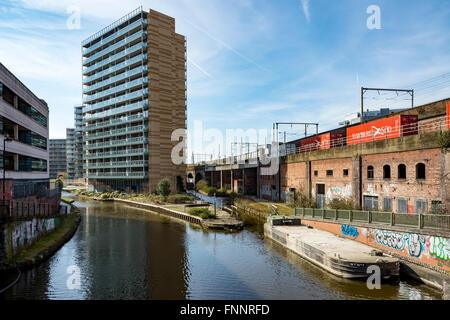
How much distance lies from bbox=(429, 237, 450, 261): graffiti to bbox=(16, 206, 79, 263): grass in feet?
86.2

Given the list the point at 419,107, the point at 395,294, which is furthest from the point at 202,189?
the point at 395,294

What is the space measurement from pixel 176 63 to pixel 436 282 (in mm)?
72924

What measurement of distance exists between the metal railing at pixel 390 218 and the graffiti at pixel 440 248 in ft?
2.69

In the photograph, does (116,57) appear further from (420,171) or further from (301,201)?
(420,171)

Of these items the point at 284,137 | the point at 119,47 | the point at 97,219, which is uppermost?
the point at 119,47

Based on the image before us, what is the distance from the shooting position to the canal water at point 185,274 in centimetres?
1648

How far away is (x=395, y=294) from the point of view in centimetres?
1595

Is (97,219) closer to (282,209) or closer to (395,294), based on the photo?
(282,209)

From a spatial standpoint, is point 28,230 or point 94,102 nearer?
point 28,230

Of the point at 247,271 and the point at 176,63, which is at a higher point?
the point at 176,63

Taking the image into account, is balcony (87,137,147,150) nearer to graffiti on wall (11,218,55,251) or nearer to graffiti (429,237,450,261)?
graffiti on wall (11,218,55,251)

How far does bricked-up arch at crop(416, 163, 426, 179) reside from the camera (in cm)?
2352

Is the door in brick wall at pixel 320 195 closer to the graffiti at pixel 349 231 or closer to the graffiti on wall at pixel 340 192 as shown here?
the graffiti on wall at pixel 340 192

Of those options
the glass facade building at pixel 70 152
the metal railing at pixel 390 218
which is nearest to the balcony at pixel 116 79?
the metal railing at pixel 390 218
